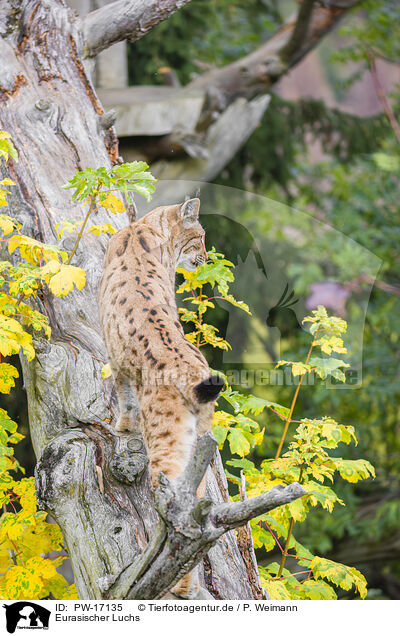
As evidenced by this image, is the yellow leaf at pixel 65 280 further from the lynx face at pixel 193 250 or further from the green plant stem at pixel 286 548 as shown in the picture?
the green plant stem at pixel 286 548

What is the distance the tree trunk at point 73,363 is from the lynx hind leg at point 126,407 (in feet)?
0.14

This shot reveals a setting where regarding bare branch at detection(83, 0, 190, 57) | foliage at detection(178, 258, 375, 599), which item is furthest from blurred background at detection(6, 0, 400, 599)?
bare branch at detection(83, 0, 190, 57)

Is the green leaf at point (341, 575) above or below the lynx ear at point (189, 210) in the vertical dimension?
below

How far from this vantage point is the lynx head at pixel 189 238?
165 cm

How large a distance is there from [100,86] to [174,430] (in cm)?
281

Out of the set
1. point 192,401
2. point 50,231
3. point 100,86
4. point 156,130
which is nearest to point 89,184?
point 50,231

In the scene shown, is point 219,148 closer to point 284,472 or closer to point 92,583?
point 284,472

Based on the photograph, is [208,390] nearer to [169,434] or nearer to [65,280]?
[169,434]

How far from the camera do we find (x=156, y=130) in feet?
10.5

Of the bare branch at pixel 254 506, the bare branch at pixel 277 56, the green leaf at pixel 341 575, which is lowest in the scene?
the green leaf at pixel 341 575

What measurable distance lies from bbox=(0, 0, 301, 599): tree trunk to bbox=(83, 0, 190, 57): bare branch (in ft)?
0.20
